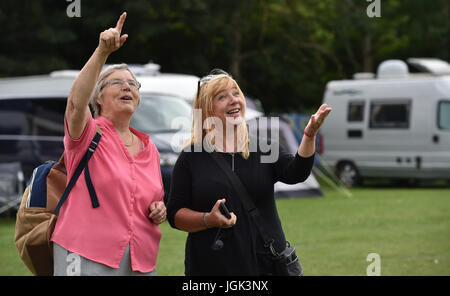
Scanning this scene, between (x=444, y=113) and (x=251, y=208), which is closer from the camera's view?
(x=251, y=208)

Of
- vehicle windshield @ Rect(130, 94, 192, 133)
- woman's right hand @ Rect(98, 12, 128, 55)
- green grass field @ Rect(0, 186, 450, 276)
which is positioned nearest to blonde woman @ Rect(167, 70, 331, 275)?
woman's right hand @ Rect(98, 12, 128, 55)

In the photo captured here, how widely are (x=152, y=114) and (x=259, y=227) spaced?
892cm

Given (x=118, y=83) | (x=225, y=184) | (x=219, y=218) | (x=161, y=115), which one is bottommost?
(x=161, y=115)

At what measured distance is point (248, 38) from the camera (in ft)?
100

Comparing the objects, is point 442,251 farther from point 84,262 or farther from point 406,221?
point 84,262

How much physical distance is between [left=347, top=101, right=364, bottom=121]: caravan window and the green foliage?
762 cm

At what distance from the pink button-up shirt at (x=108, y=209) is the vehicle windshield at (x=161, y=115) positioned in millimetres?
8359

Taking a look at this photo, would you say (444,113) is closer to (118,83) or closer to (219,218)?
(118,83)

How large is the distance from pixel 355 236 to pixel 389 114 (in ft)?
32.4

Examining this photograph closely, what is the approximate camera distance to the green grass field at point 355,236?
780 centimetres

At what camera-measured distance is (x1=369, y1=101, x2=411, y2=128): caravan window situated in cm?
1914

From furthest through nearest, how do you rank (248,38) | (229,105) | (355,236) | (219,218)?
(248,38)
(355,236)
(229,105)
(219,218)

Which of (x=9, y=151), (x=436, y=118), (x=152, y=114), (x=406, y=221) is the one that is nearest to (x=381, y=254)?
(x=406, y=221)

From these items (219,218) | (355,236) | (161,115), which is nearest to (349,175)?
(161,115)
